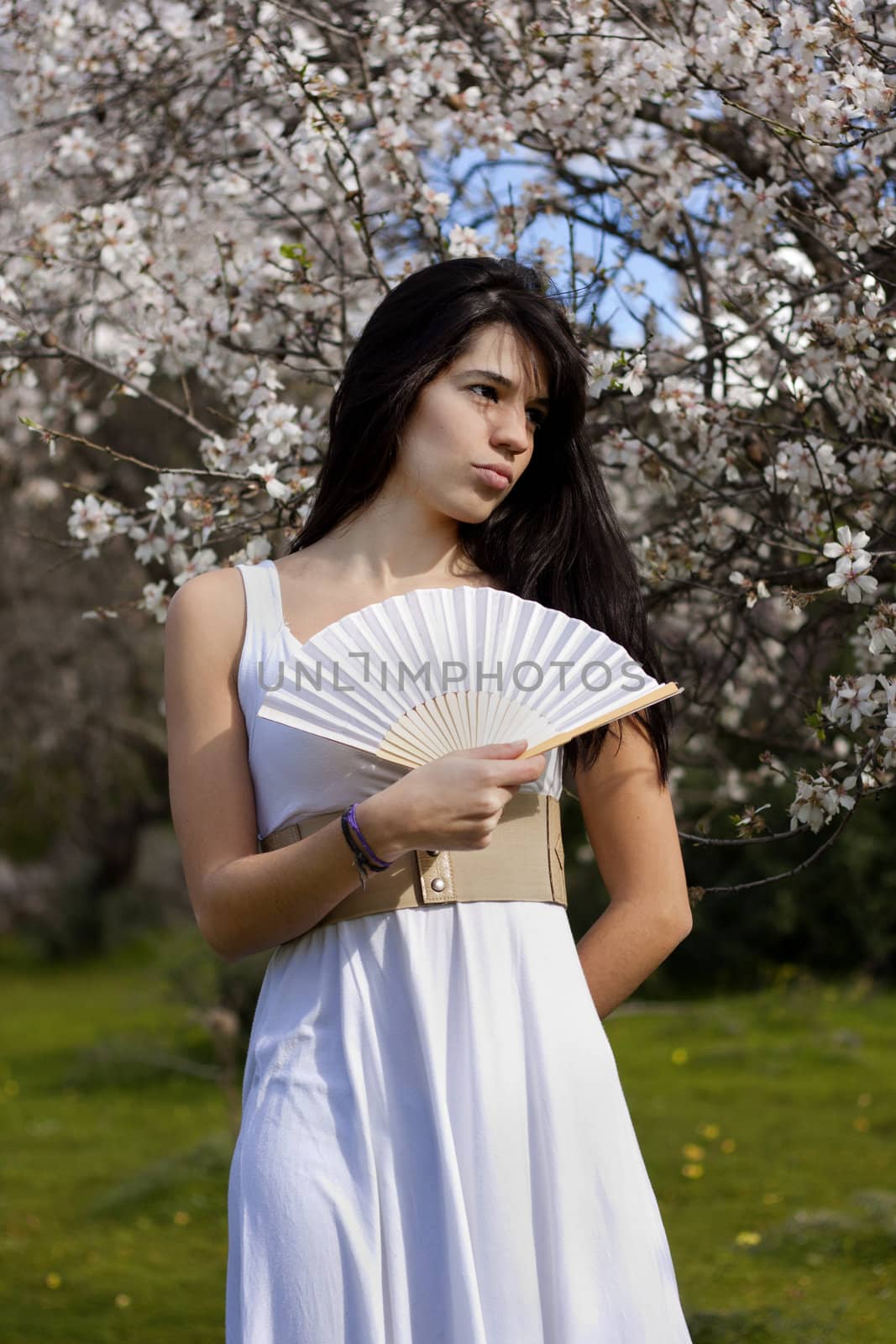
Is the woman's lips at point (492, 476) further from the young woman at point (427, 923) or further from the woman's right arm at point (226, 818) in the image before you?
the woman's right arm at point (226, 818)

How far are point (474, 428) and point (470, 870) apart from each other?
1.91 ft

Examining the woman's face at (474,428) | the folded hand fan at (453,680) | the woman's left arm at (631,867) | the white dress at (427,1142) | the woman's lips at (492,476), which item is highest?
the woman's face at (474,428)

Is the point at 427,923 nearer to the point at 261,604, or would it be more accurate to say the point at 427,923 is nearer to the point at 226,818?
the point at 226,818

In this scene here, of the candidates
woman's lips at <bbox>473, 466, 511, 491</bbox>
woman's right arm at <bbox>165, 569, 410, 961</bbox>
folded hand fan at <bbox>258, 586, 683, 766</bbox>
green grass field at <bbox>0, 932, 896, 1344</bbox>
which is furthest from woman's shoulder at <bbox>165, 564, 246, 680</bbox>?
Result: green grass field at <bbox>0, 932, 896, 1344</bbox>

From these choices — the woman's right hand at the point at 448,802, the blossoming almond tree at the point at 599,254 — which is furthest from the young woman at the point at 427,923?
the blossoming almond tree at the point at 599,254

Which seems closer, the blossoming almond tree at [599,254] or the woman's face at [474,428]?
the woman's face at [474,428]

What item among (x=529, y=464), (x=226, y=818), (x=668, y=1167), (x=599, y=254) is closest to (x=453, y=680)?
(x=226, y=818)

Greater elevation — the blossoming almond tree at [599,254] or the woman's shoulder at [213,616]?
the blossoming almond tree at [599,254]

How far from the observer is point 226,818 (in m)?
1.95

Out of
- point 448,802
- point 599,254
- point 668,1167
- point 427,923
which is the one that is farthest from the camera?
point 668,1167

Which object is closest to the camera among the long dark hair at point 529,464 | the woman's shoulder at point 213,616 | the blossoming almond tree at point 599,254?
the woman's shoulder at point 213,616

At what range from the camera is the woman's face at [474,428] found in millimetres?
2100

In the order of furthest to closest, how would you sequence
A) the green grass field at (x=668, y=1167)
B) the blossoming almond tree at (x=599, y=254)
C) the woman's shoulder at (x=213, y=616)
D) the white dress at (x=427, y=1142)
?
the green grass field at (x=668, y=1167)
the blossoming almond tree at (x=599, y=254)
the woman's shoulder at (x=213, y=616)
the white dress at (x=427, y=1142)

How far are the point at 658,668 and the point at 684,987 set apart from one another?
8633 mm
